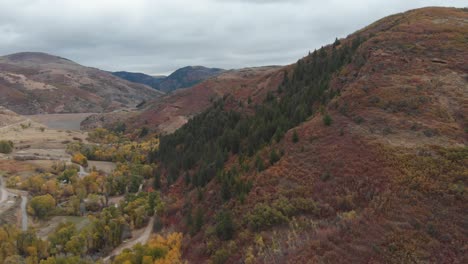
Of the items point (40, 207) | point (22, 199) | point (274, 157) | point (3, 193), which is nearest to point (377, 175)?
point (274, 157)

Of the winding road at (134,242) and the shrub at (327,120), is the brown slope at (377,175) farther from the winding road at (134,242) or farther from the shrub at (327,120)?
the winding road at (134,242)

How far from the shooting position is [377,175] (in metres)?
46.5

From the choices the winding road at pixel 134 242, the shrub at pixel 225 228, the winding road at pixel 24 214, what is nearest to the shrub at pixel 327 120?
the shrub at pixel 225 228

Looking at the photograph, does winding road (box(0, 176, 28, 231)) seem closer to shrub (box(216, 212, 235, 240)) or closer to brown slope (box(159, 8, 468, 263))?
brown slope (box(159, 8, 468, 263))

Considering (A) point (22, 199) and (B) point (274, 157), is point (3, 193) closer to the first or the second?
(A) point (22, 199)

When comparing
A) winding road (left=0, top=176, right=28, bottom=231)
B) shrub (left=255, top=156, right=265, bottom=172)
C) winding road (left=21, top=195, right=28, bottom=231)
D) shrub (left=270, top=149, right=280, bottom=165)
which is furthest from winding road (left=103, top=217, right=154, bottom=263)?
winding road (left=0, top=176, right=28, bottom=231)

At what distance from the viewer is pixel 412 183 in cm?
4222

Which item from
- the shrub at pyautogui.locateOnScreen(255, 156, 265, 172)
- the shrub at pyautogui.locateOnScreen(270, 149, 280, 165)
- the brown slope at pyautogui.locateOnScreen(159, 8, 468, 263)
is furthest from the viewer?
the shrub at pyautogui.locateOnScreen(270, 149, 280, 165)

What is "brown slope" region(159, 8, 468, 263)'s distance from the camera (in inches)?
1331

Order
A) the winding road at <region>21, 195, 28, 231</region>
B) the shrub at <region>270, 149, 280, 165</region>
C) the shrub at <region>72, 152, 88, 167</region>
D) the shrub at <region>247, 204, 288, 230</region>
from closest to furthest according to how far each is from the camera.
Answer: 1. the shrub at <region>247, 204, 288, 230</region>
2. the shrub at <region>270, 149, 280, 165</region>
3. the winding road at <region>21, 195, 28, 231</region>
4. the shrub at <region>72, 152, 88, 167</region>

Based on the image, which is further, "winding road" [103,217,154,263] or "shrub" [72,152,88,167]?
"shrub" [72,152,88,167]

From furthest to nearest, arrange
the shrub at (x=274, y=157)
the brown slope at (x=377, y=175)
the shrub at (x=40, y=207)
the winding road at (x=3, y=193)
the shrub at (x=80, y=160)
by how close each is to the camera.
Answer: the shrub at (x=80, y=160)
the winding road at (x=3, y=193)
the shrub at (x=40, y=207)
the shrub at (x=274, y=157)
the brown slope at (x=377, y=175)

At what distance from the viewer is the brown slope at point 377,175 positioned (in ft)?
111

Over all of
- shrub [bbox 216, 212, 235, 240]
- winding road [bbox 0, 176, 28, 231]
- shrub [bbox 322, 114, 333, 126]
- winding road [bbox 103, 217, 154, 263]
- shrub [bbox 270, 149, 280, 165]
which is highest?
shrub [bbox 322, 114, 333, 126]
